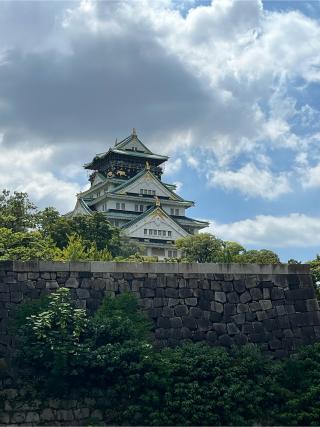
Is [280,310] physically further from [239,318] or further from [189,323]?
[189,323]

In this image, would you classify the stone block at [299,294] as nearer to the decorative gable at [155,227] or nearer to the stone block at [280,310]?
the stone block at [280,310]

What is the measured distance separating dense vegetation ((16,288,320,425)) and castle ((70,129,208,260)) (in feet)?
117

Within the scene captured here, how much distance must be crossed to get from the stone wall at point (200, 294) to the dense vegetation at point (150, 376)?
2.21ft

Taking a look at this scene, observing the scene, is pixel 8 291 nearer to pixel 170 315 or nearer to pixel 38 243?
pixel 170 315

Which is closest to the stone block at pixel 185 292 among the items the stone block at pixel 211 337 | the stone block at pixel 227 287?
Answer: the stone block at pixel 227 287

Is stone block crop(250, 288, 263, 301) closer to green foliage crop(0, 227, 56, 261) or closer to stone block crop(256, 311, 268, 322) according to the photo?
stone block crop(256, 311, 268, 322)

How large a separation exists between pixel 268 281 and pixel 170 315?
224cm

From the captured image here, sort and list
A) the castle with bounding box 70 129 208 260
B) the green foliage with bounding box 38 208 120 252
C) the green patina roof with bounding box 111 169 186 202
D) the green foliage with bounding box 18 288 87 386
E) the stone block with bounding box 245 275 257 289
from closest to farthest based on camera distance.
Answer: the green foliage with bounding box 18 288 87 386, the stone block with bounding box 245 275 257 289, the green foliage with bounding box 38 208 120 252, the castle with bounding box 70 129 208 260, the green patina roof with bounding box 111 169 186 202

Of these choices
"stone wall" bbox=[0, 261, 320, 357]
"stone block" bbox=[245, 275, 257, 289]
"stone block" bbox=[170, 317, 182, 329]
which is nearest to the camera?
"stone wall" bbox=[0, 261, 320, 357]

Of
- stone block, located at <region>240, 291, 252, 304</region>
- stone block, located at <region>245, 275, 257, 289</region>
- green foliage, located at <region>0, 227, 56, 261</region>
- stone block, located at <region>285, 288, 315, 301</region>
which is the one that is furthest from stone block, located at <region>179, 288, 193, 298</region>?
green foliage, located at <region>0, 227, 56, 261</region>

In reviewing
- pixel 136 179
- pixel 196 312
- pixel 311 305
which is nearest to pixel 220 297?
pixel 196 312

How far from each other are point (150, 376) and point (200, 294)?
230cm

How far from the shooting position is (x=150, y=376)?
34.7 ft

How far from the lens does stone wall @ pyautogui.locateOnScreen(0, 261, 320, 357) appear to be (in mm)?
11812
